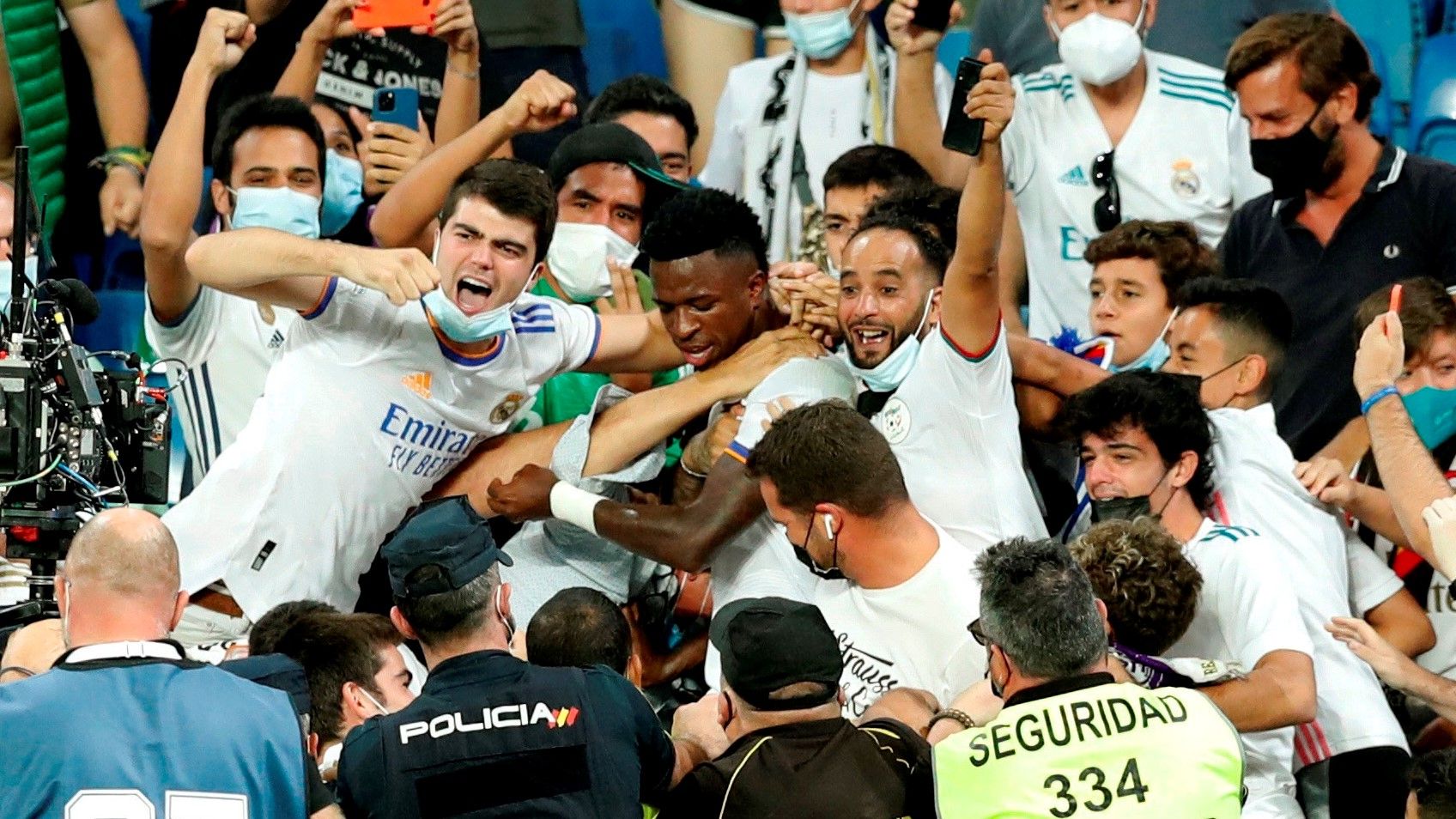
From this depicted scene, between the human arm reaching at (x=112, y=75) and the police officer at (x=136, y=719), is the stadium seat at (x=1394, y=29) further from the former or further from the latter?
the police officer at (x=136, y=719)

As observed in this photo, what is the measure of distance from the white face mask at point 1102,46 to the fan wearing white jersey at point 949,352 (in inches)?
61.1

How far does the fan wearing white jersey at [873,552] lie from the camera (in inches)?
178

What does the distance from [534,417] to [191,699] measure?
2592 mm

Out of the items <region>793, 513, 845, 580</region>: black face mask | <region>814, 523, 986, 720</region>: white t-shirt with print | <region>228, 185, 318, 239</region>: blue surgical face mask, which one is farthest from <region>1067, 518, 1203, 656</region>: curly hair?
<region>228, 185, 318, 239</region>: blue surgical face mask

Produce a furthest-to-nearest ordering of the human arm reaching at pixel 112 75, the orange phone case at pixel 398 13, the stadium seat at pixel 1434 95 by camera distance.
A: 1. the human arm reaching at pixel 112 75
2. the stadium seat at pixel 1434 95
3. the orange phone case at pixel 398 13

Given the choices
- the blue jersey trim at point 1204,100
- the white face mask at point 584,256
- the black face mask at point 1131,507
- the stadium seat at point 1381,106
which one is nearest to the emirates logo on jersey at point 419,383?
the white face mask at point 584,256

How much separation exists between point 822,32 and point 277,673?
382 cm

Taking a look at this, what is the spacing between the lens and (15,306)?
478 centimetres

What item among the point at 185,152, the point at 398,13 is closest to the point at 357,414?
the point at 185,152

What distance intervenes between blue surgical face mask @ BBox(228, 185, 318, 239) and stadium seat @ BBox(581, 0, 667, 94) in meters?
2.38

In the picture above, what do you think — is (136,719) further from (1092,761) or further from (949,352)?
(949,352)

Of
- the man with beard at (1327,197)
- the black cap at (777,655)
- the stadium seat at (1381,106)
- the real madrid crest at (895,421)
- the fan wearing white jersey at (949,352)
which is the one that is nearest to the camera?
the black cap at (777,655)

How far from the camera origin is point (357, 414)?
5.36 metres

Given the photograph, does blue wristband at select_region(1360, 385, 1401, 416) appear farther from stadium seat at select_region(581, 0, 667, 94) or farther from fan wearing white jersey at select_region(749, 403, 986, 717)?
stadium seat at select_region(581, 0, 667, 94)
